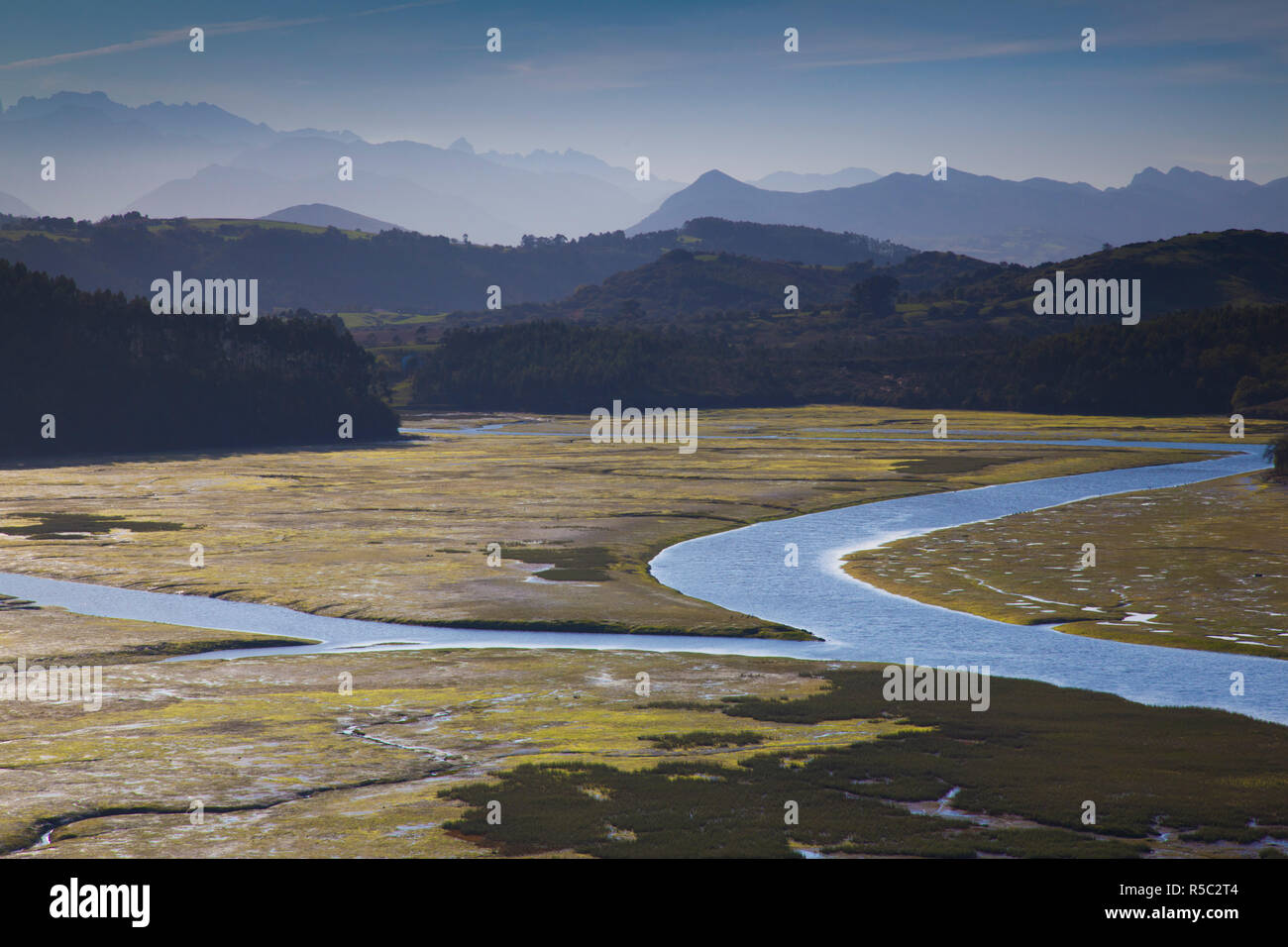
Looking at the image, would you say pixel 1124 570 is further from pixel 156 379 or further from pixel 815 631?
pixel 156 379

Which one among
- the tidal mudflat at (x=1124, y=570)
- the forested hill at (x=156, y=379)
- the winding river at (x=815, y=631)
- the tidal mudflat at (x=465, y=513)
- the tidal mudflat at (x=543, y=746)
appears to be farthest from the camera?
the forested hill at (x=156, y=379)

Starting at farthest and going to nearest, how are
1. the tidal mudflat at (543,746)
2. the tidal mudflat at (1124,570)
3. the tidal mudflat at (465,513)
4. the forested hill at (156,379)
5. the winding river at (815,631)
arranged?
the forested hill at (156,379) < the tidal mudflat at (465,513) < the tidal mudflat at (1124,570) < the winding river at (815,631) < the tidal mudflat at (543,746)

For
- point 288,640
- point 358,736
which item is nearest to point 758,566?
point 288,640

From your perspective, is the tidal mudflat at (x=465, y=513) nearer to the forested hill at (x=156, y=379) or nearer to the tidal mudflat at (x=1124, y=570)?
the tidal mudflat at (x=1124, y=570)

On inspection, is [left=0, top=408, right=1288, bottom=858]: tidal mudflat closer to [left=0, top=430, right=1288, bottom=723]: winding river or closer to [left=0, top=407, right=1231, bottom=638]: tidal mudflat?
[left=0, top=407, right=1231, bottom=638]: tidal mudflat

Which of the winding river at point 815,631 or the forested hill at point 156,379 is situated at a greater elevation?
the forested hill at point 156,379

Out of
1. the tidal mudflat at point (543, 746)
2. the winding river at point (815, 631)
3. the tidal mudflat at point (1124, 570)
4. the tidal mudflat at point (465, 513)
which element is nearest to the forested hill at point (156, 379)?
the tidal mudflat at point (465, 513)

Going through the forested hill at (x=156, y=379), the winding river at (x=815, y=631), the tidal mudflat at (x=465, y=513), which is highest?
the forested hill at (x=156, y=379)

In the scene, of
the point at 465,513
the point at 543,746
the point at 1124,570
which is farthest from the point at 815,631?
the point at 465,513
